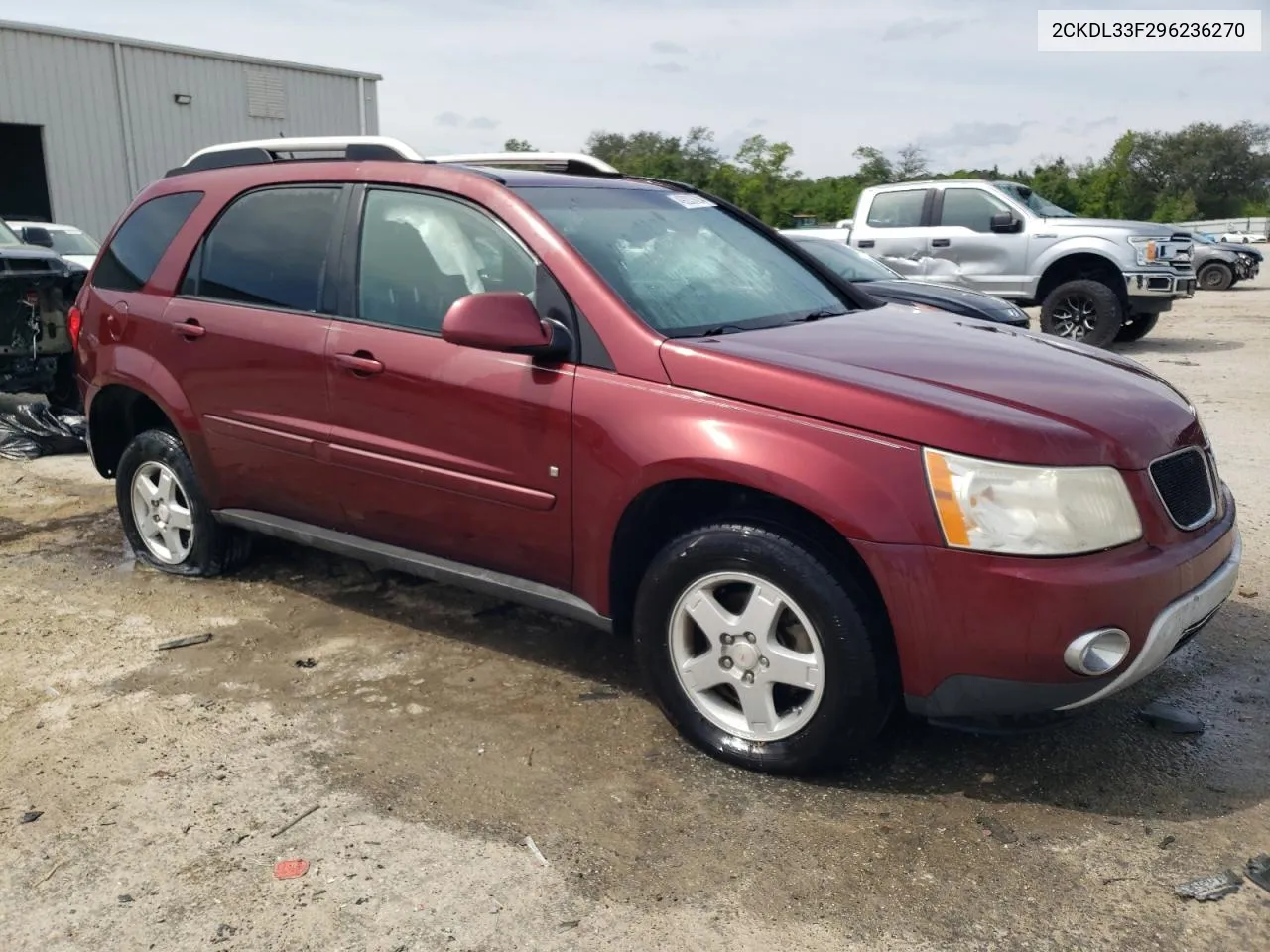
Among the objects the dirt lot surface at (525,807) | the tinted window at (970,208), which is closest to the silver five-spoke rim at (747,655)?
the dirt lot surface at (525,807)

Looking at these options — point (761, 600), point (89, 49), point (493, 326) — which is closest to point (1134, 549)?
point (761, 600)

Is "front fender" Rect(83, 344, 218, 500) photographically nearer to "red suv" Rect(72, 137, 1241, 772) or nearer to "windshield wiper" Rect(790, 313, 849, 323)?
"red suv" Rect(72, 137, 1241, 772)

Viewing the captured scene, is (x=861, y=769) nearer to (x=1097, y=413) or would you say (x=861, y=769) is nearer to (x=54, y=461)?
(x=1097, y=413)

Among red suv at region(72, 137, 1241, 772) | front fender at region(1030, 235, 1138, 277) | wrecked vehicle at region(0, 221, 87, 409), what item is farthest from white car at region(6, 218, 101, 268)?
front fender at region(1030, 235, 1138, 277)

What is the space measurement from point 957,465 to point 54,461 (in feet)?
21.5

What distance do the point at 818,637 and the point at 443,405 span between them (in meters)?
1.40

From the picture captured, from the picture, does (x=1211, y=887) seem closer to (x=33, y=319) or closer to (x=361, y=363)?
(x=361, y=363)

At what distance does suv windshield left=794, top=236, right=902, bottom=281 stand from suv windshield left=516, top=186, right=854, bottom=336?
5.08m

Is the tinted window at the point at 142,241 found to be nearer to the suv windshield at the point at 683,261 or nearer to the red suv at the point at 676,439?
the red suv at the point at 676,439

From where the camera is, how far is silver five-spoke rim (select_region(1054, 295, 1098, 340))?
39.4 feet

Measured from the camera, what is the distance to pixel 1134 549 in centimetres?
279

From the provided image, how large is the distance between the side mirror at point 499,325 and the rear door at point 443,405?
121 millimetres

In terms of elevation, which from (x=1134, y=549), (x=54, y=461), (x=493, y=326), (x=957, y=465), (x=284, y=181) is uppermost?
(x=284, y=181)

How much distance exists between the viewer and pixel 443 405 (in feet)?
11.6
